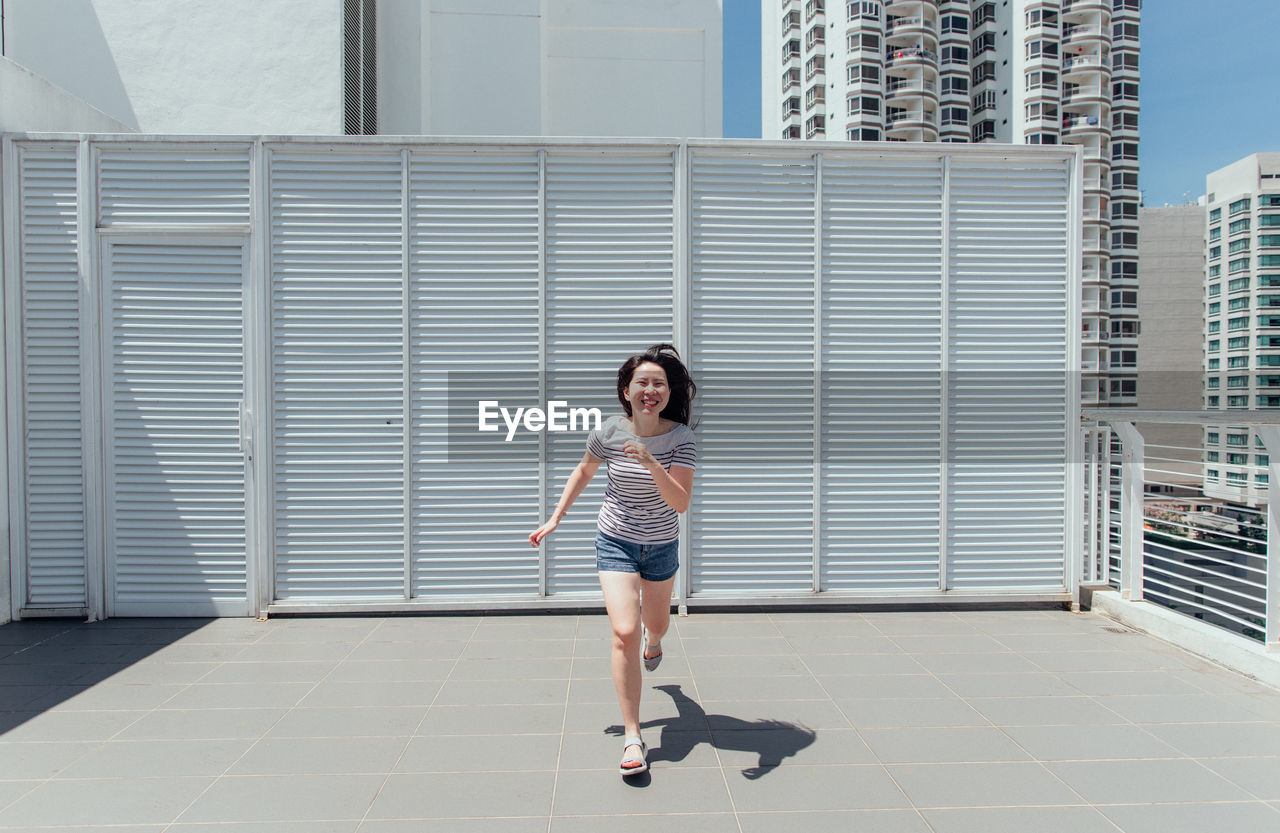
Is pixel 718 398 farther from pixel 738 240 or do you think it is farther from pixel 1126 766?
pixel 1126 766

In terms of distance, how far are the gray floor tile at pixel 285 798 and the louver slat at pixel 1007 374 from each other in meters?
4.40

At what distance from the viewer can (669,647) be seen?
485 cm

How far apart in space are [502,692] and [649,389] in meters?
2.00

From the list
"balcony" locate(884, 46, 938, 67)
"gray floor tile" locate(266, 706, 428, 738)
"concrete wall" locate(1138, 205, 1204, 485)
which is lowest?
"gray floor tile" locate(266, 706, 428, 738)

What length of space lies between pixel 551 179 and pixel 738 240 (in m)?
1.45

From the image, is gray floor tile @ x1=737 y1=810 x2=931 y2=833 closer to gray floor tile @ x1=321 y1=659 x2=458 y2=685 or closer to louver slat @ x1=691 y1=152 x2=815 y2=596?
gray floor tile @ x1=321 y1=659 x2=458 y2=685

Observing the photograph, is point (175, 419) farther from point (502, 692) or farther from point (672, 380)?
point (672, 380)

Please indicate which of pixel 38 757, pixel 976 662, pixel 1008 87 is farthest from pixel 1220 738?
pixel 1008 87

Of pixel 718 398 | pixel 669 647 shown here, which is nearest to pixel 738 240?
pixel 718 398

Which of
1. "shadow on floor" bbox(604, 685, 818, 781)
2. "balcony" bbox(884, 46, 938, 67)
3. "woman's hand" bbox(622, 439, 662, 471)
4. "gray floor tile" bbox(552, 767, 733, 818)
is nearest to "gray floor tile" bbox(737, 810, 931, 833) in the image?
"gray floor tile" bbox(552, 767, 733, 818)

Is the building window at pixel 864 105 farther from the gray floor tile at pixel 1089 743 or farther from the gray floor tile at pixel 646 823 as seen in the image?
the gray floor tile at pixel 646 823

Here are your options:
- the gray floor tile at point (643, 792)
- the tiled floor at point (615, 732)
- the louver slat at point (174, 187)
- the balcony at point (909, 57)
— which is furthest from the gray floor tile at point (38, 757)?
the balcony at point (909, 57)

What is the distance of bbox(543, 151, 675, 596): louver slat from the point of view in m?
5.57

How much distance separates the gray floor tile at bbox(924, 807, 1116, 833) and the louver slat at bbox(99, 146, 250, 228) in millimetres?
5608
